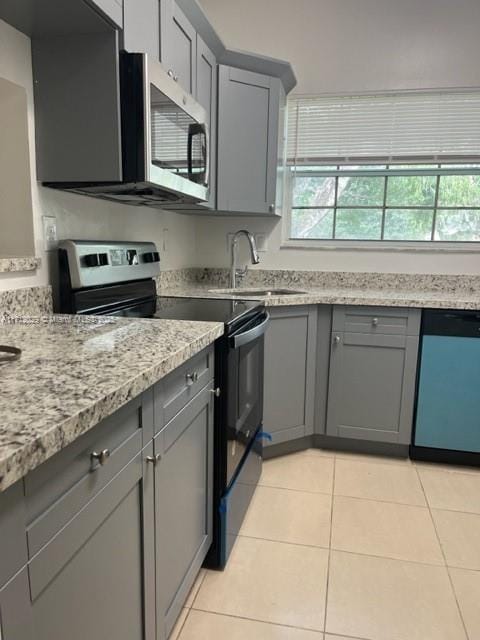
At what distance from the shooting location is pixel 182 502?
1.30m

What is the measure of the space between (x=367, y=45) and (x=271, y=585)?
290 centimetres

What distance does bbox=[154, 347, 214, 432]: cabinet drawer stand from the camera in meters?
1.10

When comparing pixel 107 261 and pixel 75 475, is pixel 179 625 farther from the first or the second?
pixel 107 261

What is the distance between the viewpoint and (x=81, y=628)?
0.80m

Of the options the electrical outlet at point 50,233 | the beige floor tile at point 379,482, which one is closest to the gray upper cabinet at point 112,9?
the electrical outlet at point 50,233

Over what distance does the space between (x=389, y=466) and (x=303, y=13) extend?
8.95 ft

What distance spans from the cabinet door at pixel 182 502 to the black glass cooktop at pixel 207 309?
→ 28 centimetres

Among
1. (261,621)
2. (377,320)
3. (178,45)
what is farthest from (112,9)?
(261,621)

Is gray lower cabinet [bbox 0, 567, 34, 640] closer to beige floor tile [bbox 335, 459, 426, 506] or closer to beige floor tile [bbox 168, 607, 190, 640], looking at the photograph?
beige floor tile [bbox 168, 607, 190, 640]

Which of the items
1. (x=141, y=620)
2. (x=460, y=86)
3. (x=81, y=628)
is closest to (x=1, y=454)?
(x=81, y=628)

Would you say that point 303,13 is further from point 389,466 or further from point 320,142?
point 389,466

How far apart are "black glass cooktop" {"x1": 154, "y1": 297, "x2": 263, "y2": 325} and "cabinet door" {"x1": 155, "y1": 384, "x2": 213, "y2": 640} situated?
0.28 meters

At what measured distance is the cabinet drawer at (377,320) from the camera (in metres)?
2.36

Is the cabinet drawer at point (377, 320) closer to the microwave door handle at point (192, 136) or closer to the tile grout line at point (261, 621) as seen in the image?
the microwave door handle at point (192, 136)
